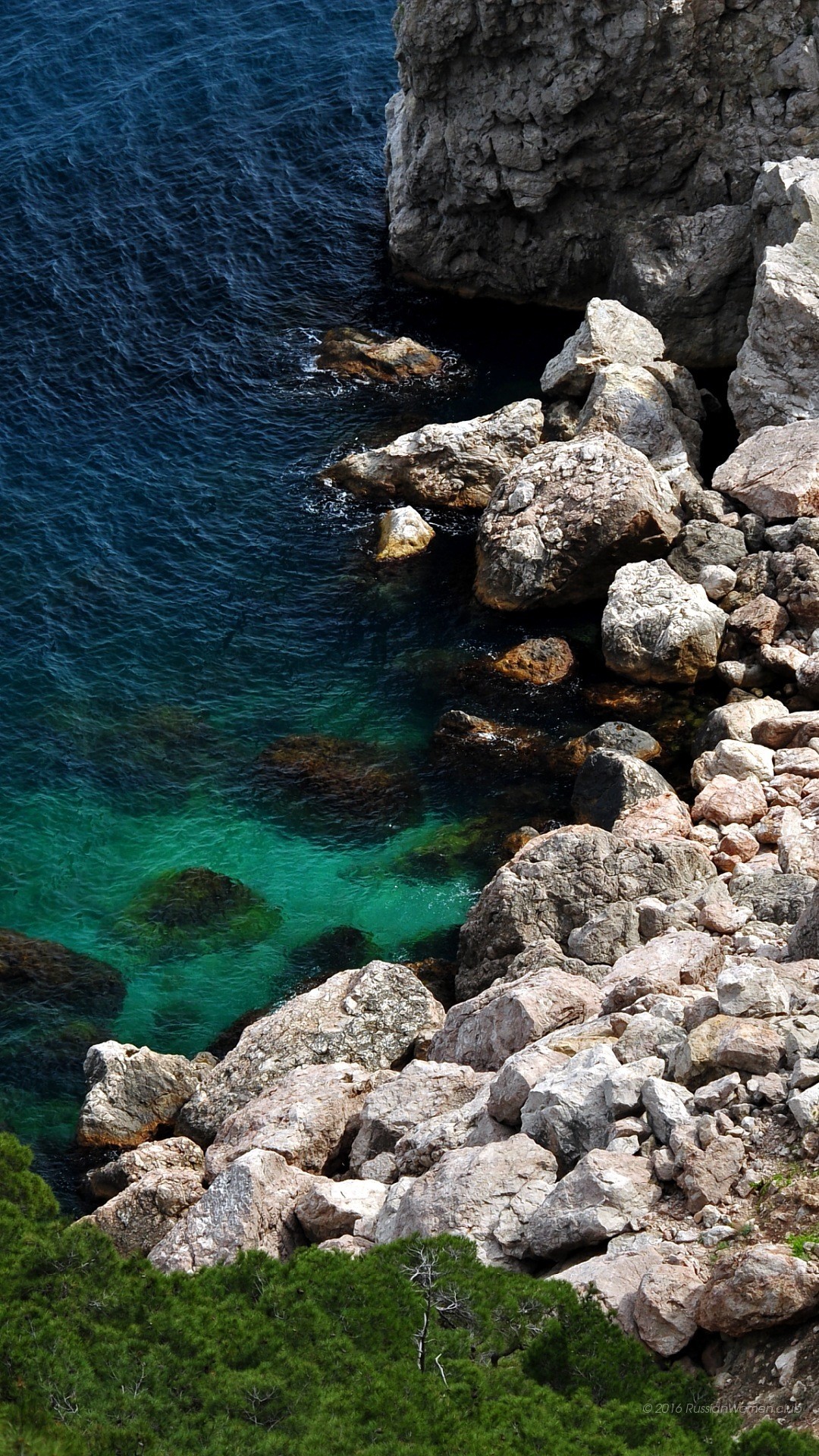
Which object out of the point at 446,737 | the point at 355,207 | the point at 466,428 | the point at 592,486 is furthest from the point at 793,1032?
the point at 355,207

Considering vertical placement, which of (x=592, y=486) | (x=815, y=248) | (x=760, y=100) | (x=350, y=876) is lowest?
(x=350, y=876)

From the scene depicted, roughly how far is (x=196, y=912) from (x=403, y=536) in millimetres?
16642

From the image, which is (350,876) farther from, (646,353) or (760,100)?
(760,100)

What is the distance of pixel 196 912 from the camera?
3669 cm

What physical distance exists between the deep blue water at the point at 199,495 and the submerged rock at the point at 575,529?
182cm

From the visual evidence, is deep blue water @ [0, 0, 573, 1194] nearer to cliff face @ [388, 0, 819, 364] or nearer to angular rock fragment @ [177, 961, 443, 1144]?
angular rock fragment @ [177, 961, 443, 1144]

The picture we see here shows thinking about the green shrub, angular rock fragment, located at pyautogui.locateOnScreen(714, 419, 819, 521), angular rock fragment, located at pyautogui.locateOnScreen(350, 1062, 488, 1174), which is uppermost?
the green shrub

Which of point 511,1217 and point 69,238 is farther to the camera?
point 69,238

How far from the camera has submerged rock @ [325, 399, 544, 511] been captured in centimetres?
4862

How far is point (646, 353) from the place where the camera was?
49469mm

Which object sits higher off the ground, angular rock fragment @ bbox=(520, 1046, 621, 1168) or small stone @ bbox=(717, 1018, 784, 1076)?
small stone @ bbox=(717, 1018, 784, 1076)

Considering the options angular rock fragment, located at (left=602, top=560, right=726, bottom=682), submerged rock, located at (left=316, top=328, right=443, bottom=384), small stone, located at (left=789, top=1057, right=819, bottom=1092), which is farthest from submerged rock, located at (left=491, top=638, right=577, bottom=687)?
small stone, located at (left=789, top=1057, right=819, bottom=1092)

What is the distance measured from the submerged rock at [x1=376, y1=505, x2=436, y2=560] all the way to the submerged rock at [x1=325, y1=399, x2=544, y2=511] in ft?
4.86

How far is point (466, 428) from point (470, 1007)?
25.4 m
